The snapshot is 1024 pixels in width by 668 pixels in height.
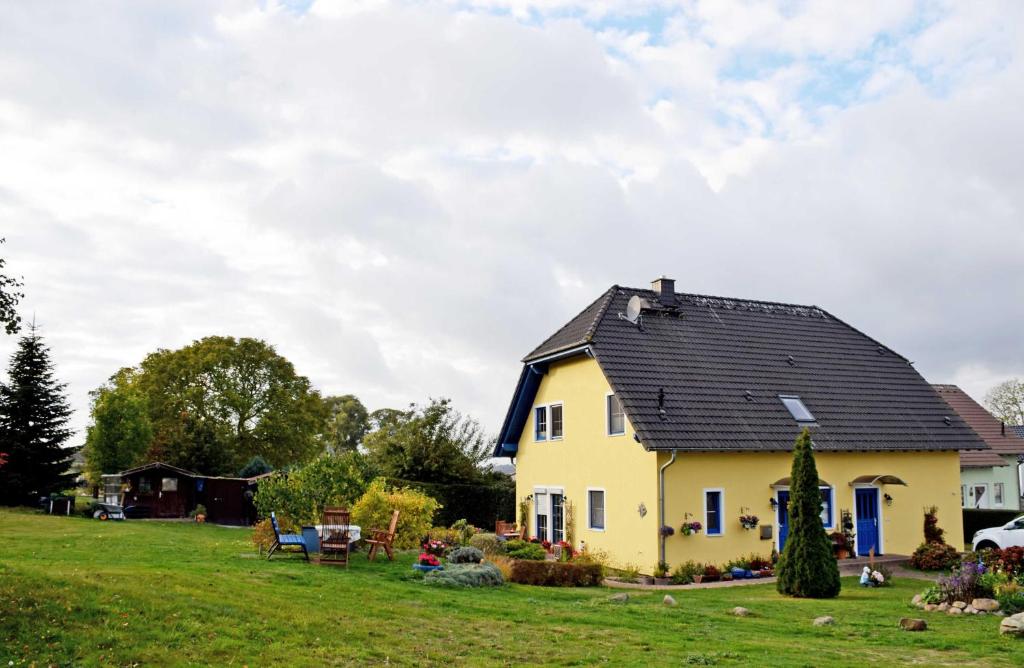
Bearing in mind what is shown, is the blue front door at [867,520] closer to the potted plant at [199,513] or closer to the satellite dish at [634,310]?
the satellite dish at [634,310]

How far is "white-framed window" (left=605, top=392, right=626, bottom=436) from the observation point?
21.8 meters

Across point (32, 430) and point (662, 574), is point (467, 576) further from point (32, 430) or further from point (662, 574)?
point (32, 430)

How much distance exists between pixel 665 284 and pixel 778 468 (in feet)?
22.0

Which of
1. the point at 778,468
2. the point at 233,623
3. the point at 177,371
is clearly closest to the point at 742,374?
the point at 778,468

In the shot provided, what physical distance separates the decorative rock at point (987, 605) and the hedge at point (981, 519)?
→ 19.2 metres

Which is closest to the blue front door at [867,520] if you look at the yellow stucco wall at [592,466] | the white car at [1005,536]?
the white car at [1005,536]

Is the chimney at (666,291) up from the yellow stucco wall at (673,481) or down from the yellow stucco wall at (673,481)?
up

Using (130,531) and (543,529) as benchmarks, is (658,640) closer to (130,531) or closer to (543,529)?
(543,529)

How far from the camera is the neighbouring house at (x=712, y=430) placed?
20688 mm

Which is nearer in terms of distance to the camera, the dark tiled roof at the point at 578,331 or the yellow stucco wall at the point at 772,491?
the yellow stucco wall at the point at 772,491

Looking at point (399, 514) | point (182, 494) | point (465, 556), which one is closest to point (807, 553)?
point (465, 556)

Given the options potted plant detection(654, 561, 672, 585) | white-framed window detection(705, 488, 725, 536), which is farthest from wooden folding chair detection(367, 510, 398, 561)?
white-framed window detection(705, 488, 725, 536)

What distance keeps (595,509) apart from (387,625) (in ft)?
41.7

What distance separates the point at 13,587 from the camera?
32.0ft
